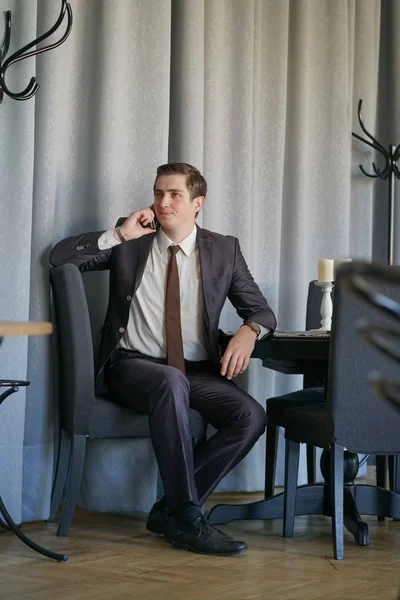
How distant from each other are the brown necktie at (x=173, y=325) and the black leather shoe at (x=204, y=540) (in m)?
0.61

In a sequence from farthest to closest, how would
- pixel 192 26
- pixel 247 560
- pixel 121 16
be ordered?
pixel 192 26
pixel 121 16
pixel 247 560

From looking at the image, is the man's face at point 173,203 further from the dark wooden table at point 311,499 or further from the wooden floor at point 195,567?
the wooden floor at point 195,567

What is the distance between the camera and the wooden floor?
2.42 metres

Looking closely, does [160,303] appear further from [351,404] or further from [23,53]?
[23,53]

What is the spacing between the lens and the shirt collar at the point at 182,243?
11.2 feet

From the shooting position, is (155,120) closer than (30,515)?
No

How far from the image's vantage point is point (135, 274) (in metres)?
3.37

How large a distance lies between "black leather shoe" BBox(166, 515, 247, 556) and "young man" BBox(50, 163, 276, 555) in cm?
17

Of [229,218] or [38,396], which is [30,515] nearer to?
[38,396]

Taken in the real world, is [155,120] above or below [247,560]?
above

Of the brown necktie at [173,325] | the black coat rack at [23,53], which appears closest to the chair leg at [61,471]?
the brown necktie at [173,325]

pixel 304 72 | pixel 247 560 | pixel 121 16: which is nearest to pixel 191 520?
pixel 247 560

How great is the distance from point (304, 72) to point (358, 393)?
203 cm

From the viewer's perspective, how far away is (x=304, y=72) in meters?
4.38
